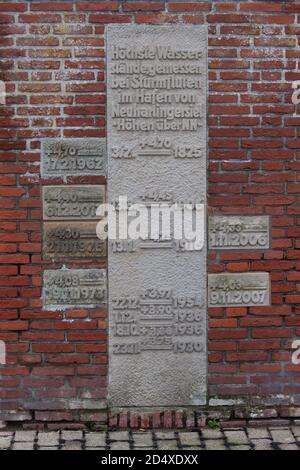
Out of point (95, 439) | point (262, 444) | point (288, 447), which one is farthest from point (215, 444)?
point (95, 439)

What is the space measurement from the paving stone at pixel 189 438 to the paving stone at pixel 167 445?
57mm

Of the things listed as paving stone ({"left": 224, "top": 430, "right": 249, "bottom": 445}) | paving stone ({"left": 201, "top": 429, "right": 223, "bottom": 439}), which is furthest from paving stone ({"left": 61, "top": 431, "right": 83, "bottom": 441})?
paving stone ({"left": 224, "top": 430, "right": 249, "bottom": 445})

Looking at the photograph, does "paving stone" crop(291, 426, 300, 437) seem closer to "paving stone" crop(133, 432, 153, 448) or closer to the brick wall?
the brick wall

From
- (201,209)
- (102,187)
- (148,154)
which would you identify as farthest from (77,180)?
(201,209)

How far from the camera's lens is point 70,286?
442cm

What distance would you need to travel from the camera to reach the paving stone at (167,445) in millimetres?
4102

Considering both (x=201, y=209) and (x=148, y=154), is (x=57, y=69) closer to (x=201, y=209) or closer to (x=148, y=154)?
(x=148, y=154)

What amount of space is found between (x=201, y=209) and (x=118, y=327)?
3.08ft

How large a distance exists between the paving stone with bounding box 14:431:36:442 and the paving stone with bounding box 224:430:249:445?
123 cm

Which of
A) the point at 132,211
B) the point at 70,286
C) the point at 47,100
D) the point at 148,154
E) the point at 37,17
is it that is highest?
the point at 37,17

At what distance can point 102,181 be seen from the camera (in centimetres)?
439

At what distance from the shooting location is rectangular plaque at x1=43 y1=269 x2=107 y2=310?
4.41 metres

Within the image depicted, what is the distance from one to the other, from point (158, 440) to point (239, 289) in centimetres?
109

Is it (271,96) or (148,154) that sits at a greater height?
(271,96)
